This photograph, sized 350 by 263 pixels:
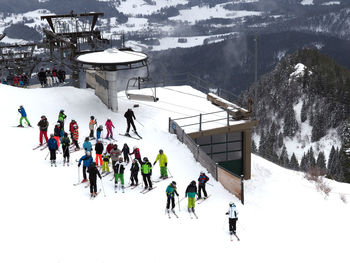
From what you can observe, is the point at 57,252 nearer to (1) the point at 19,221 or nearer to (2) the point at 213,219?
(1) the point at 19,221

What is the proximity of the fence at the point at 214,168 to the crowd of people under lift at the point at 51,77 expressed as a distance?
51.5 feet

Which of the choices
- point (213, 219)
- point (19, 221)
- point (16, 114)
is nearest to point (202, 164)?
point (213, 219)

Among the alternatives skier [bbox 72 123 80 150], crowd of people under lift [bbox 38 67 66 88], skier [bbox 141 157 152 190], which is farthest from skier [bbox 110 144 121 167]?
crowd of people under lift [bbox 38 67 66 88]

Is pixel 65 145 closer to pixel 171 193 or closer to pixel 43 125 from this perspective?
pixel 43 125

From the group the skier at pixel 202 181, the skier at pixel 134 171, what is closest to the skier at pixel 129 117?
the skier at pixel 134 171

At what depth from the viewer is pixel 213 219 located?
18.5 meters

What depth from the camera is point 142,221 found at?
17.7m

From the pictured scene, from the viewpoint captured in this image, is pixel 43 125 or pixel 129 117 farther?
pixel 129 117

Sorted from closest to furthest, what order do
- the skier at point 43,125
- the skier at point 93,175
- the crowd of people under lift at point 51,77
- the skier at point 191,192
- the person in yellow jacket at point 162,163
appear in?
the skier at point 191,192, the skier at point 93,175, the person in yellow jacket at point 162,163, the skier at point 43,125, the crowd of people under lift at point 51,77

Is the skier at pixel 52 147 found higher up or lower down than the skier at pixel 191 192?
higher up

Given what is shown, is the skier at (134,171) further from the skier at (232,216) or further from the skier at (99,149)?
the skier at (232,216)

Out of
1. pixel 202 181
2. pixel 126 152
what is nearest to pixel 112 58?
pixel 126 152

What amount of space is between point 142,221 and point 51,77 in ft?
86.6

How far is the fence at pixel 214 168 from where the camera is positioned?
2056 cm
